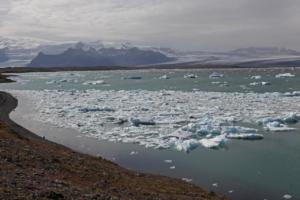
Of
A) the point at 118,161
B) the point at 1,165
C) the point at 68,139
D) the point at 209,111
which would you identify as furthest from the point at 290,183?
the point at 209,111

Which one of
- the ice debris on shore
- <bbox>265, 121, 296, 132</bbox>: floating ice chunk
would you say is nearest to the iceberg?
the ice debris on shore

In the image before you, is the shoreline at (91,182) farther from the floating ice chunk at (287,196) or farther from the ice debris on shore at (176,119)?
the ice debris on shore at (176,119)

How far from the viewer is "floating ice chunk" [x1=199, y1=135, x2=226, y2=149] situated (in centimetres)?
1798

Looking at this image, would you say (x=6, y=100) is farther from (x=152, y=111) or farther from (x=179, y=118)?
(x=179, y=118)

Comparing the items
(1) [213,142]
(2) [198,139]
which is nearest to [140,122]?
(2) [198,139]

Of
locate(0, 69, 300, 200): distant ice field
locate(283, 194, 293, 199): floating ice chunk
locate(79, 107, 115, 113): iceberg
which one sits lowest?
locate(283, 194, 293, 199): floating ice chunk

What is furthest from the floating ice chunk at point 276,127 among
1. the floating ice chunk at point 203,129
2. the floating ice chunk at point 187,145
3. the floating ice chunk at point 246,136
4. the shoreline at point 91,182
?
the shoreline at point 91,182

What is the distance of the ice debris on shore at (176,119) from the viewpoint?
64.0ft

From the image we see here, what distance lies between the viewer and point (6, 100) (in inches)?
1467

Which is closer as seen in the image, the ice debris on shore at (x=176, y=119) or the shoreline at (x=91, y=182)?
the shoreline at (x=91, y=182)

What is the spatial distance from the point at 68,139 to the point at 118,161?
5.05 m

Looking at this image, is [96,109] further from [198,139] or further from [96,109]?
[198,139]

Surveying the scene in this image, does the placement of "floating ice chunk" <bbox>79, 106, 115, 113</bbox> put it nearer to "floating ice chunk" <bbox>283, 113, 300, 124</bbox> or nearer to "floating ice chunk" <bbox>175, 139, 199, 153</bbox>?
"floating ice chunk" <bbox>283, 113, 300, 124</bbox>

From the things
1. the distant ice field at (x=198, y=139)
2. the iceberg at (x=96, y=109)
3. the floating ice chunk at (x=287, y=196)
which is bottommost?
the floating ice chunk at (x=287, y=196)
